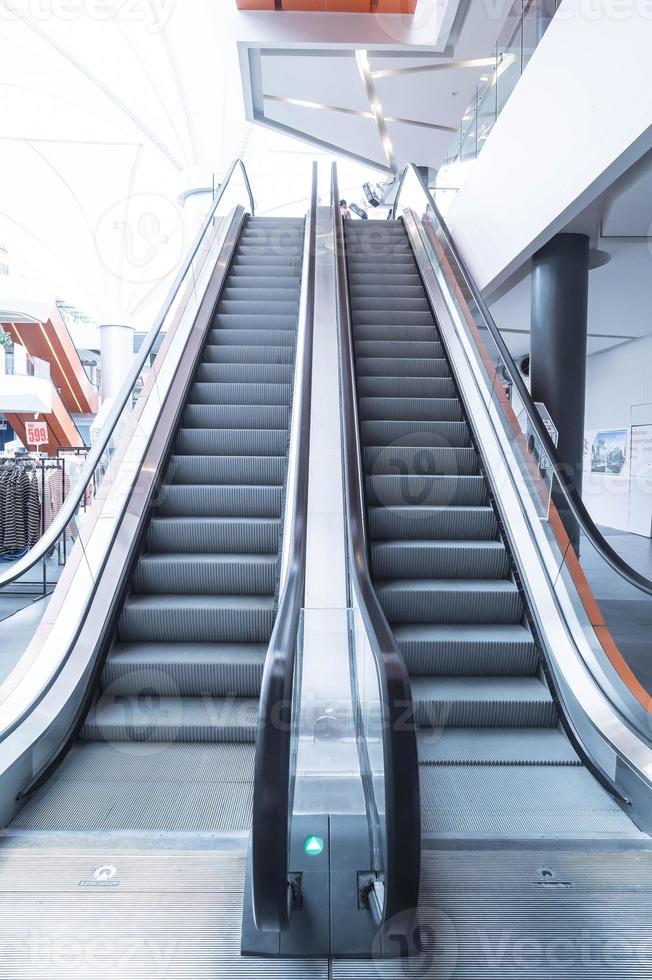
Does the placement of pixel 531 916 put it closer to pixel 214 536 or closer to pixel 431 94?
pixel 214 536

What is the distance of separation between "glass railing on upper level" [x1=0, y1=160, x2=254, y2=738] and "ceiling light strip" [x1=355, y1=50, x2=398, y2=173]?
188 inches

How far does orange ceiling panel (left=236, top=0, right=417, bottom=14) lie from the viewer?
920 centimetres

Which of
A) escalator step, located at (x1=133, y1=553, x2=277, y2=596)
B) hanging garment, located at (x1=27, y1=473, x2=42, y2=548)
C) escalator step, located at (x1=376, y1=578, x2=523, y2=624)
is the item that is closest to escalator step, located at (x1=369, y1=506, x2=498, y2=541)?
escalator step, located at (x1=376, y1=578, x2=523, y2=624)

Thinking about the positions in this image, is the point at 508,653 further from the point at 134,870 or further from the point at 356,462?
the point at 134,870

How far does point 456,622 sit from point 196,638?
1.47 m

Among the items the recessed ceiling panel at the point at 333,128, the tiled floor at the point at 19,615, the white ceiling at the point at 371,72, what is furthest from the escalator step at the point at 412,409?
the recessed ceiling panel at the point at 333,128

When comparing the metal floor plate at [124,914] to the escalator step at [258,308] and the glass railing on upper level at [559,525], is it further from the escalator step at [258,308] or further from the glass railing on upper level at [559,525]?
the escalator step at [258,308]

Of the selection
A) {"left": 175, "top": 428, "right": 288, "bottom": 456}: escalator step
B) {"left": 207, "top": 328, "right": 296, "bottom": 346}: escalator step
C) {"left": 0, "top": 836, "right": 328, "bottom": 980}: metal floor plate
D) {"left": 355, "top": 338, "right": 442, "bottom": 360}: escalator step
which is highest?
{"left": 207, "top": 328, "right": 296, "bottom": 346}: escalator step

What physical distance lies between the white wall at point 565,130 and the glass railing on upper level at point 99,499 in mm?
3076

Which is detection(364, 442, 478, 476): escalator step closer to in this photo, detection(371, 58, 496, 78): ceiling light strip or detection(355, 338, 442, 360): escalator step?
detection(355, 338, 442, 360): escalator step

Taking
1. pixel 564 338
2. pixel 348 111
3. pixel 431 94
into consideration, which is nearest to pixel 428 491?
pixel 564 338

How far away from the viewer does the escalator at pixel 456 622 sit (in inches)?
108

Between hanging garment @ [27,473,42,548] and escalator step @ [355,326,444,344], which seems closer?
escalator step @ [355,326,444,344]

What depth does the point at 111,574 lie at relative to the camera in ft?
12.3
